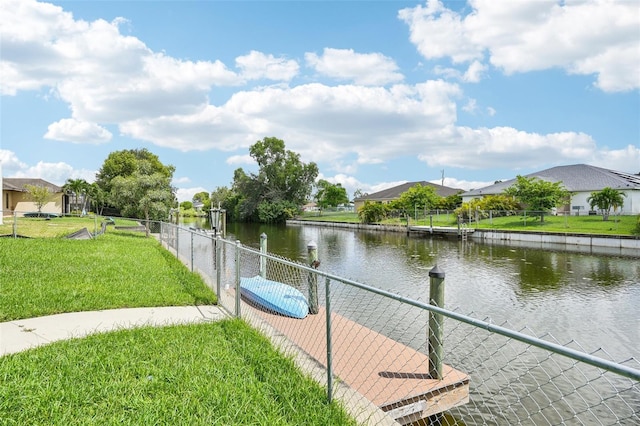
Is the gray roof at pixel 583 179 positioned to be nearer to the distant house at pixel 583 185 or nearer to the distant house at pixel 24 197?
the distant house at pixel 583 185

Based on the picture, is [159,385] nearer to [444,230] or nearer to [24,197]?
[444,230]

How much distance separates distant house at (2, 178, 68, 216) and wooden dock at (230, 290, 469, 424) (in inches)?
1400

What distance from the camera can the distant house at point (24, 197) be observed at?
120 feet

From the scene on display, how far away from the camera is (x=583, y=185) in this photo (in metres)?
39.2

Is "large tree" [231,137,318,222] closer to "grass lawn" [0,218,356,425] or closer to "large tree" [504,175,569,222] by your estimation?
"large tree" [504,175,569,222]

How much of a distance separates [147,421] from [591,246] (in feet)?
84.9

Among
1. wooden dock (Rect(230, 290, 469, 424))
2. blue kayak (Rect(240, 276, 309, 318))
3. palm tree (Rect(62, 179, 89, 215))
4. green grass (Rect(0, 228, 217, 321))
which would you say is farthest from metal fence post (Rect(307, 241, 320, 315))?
palm tree (Rect(62, 179, 89, 215))

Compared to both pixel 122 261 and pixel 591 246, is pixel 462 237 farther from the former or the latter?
pixel 122 261

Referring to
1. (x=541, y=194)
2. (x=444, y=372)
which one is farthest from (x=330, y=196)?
(x=444, y=372)

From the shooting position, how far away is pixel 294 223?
5550 centimetres

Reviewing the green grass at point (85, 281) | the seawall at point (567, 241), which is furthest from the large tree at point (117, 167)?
the green grass at point (85, 281)

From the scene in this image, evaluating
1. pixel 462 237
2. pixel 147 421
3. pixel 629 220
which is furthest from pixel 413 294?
→ pixel 629 220

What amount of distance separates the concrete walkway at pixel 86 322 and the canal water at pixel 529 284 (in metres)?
4.16

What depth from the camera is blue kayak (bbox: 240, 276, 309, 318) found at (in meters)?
6.53
